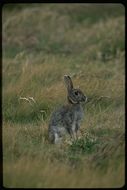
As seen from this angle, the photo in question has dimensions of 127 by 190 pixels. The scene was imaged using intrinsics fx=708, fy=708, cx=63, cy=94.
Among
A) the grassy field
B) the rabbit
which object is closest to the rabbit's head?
the rabbit

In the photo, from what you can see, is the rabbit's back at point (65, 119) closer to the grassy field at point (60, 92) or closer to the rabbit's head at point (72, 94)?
the rabbit's head at point (72, 94)

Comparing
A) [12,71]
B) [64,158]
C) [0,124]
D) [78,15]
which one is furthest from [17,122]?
[78,15]

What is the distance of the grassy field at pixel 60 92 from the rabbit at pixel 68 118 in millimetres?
166

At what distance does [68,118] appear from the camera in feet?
29.9

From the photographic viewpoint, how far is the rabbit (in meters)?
8.92

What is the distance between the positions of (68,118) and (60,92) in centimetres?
158

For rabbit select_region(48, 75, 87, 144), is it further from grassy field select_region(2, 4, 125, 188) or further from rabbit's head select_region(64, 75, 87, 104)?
grassy field select_region(2, 4, 125, 188)

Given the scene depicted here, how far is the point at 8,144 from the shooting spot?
8.42 metres

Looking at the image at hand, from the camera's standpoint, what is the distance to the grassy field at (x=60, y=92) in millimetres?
Answer: 7461

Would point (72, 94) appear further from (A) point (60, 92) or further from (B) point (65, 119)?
(A) point (60, 92)

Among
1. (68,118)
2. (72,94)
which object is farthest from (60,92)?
(68,118)

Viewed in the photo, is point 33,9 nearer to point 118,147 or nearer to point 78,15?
point 78,15

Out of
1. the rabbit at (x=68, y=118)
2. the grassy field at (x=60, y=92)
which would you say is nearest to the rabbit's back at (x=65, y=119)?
the rabbit at (x=68, y=118)

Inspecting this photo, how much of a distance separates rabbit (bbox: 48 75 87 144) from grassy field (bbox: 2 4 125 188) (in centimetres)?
17
